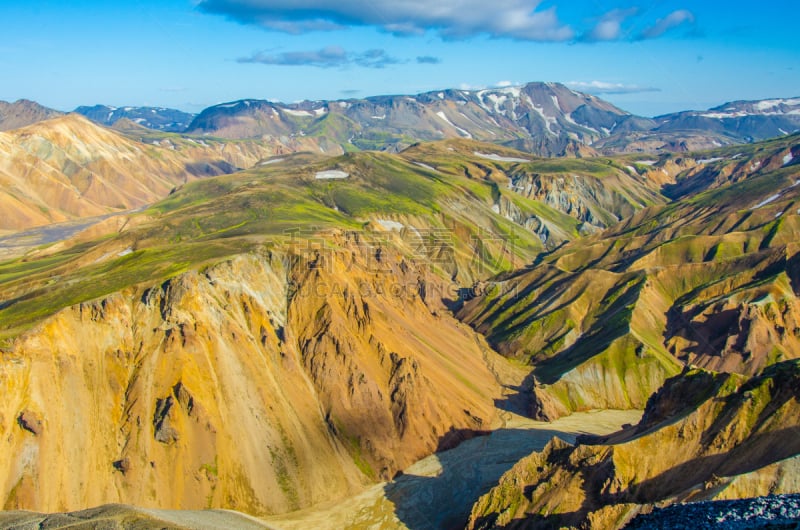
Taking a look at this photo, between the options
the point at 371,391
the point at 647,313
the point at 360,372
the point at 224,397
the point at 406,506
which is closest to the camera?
the point at 406,506

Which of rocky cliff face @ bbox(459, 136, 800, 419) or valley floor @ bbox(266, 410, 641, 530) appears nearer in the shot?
valley floor @ bbox(266, 410, 641, 530)

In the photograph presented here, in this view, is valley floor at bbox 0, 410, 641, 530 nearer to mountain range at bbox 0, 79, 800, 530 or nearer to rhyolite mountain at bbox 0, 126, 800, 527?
mountain range at bbox 0, 79, 800, 530

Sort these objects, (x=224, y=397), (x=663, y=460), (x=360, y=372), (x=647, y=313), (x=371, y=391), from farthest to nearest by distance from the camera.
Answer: (x=647, y=313)
(x=360, y=372)
(x=371, y=391)
(x=224, y=397)
(x=663, y=460)

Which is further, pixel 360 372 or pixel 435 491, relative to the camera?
pixel 360 372

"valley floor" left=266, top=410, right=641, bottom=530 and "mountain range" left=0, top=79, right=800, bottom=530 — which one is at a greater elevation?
"mountain range" left=0, top=79, right=800, bottom=530

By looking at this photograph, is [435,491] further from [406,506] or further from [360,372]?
[360,372]

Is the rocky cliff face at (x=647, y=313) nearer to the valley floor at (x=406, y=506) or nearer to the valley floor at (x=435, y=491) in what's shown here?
the valley floor at (x=435, y=491)

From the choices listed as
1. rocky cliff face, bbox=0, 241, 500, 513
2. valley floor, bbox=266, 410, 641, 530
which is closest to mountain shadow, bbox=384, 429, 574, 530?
valley floor, bbox=266, 410, 641, 530

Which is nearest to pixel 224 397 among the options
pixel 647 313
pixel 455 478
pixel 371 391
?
pixel 371 391
